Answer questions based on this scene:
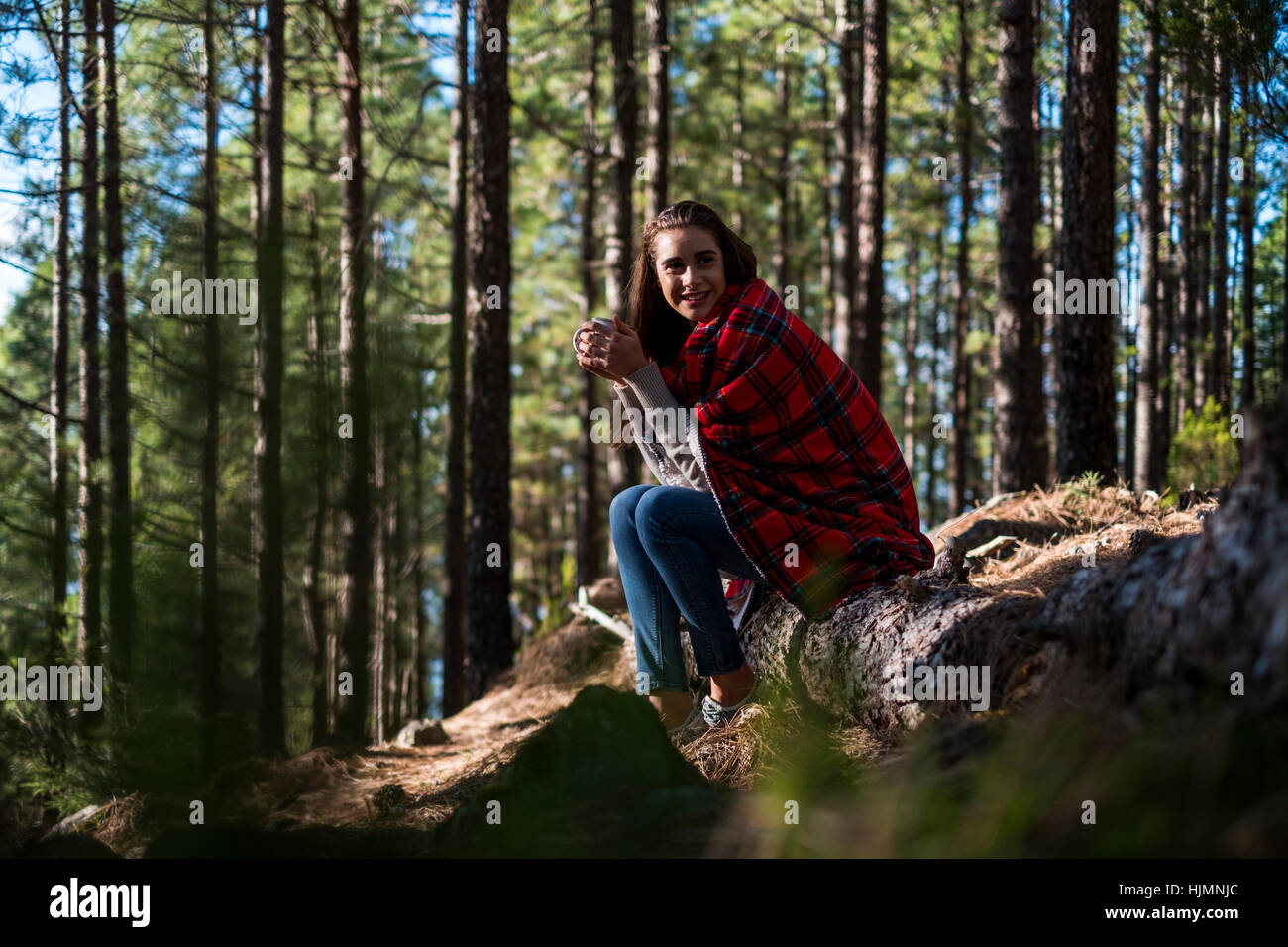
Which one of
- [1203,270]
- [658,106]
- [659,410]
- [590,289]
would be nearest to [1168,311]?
[1203,270]

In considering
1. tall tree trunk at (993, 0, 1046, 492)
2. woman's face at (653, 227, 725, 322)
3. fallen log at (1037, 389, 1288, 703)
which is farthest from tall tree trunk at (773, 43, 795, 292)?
fallen log at (1037, 389, 1288, 703)

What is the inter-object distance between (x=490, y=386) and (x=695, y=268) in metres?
5.12

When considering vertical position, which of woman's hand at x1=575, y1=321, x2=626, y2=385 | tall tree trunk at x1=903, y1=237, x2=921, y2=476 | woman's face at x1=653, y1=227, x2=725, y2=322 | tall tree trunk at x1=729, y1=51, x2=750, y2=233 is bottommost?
woman's hand at x1=575, y1=321, x2=626, y2=385

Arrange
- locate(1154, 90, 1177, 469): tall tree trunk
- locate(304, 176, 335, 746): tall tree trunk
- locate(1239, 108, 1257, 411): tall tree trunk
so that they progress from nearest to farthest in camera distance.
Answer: locate(304, 176, 335, 746): tall tree trunk
locate(1239, 108, 1257, 411): tall tree trunk
locate(1154, 90, 1177, 469): tall tree trunk

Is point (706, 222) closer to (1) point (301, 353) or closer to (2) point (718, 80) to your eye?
(1) point (301, 353)

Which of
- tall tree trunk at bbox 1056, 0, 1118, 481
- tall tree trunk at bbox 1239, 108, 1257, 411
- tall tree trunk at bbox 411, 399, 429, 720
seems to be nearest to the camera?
tall tree trunk at bbox 411, 399, 429, 720

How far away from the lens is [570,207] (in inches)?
828

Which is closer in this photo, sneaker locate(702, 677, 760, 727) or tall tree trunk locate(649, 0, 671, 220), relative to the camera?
sneaker locate(702, 677, 760, 727)

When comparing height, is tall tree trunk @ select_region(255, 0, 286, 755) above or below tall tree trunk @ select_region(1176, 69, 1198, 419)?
below

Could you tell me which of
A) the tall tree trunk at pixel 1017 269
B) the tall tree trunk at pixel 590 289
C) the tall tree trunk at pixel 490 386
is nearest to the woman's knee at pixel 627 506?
the tall tree trunk at pixel 490 386

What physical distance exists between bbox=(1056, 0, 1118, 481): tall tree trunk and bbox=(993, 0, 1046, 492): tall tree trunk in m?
→ 1.79

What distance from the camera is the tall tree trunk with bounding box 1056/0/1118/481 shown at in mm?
6684

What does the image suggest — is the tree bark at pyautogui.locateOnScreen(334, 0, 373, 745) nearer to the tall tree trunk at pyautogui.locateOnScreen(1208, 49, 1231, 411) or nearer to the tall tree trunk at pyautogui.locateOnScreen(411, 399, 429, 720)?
the tall tree trunk at pyautogui.locateOnScreen(411, 399, 429, 720)

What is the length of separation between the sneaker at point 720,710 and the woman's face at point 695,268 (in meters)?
1.42
